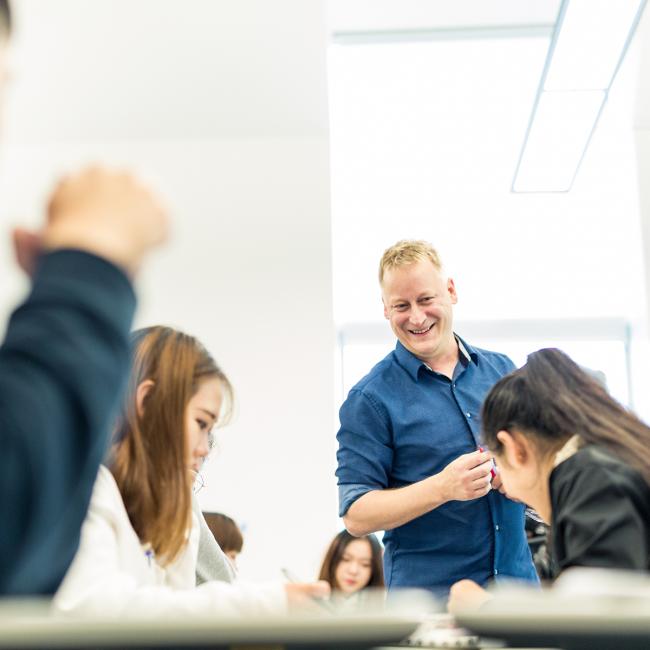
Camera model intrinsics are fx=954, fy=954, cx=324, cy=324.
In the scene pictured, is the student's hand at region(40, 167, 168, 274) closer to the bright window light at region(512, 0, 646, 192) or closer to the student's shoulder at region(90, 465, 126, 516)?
the student's shoulder at region(90, 465, 126, 516)

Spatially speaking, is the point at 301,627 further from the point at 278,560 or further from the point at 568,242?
the point at 568,242

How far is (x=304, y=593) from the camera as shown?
3.49 feet

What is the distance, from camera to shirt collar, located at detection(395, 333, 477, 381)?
7.48ft

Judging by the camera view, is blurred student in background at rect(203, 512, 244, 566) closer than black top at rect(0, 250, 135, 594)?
No

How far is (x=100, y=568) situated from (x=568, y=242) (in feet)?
18.3

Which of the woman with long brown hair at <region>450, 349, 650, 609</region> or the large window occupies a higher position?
the large window

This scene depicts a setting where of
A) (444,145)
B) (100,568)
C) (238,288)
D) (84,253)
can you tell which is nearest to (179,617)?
(84,253)

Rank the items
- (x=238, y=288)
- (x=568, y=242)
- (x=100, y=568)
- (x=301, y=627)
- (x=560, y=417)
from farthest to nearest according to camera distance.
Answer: (x=568, y=242)
(x=238, y=288)
(x=560, y=417)
(x=100, y=568)
(x=301, y=627)

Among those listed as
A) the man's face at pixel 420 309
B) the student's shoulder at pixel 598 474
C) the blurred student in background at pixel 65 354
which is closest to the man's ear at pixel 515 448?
the student's shoulder at pixel 598 474

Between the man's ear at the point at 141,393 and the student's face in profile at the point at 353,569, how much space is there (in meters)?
2.67

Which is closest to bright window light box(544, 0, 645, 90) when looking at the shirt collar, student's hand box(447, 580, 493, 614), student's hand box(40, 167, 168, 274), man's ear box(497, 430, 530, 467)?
the shirt collar

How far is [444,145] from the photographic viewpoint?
507 cm

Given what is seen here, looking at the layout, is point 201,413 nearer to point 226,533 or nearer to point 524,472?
point 524,472

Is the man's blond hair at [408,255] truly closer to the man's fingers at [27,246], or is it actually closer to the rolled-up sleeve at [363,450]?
the rolled-up sleeve at [363,450]
